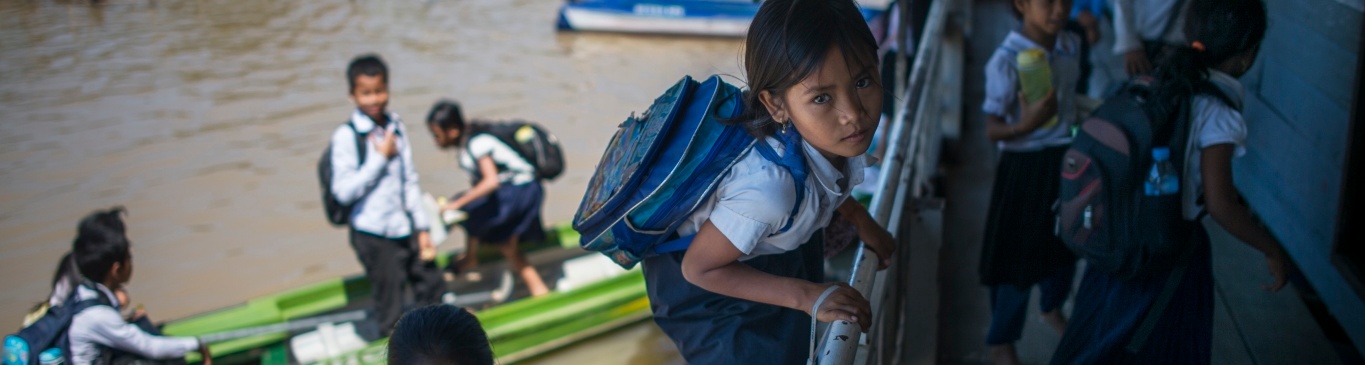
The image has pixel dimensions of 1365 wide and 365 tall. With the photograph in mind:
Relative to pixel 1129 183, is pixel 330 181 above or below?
below

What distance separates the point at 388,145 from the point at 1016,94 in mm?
2911

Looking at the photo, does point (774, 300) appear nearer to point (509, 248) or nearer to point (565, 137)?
point (509, 248)

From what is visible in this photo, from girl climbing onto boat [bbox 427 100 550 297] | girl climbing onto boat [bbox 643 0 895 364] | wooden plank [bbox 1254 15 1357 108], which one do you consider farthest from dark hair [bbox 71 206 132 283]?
wooden plank [bbox 1254 15 1357 108]

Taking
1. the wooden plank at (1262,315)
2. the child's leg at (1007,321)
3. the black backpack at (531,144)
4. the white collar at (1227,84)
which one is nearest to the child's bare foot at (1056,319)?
the child's leg at (1007,321)

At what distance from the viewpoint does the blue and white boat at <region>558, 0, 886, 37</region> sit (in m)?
17.4

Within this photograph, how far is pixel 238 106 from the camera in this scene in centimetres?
1392

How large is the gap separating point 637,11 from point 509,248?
12.1 m

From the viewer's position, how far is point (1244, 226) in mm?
2191

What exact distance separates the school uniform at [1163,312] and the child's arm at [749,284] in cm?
108

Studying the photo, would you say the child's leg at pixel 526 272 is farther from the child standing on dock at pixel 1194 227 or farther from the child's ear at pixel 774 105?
the child's ear at pixel 774 105

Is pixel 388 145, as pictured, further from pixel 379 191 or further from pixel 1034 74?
pixel 1034 74

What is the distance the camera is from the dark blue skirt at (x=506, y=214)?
226 inches

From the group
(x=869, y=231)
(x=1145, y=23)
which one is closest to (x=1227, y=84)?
(x=869, y=231)

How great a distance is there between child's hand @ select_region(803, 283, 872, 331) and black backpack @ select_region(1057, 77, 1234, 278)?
0.93 meters
